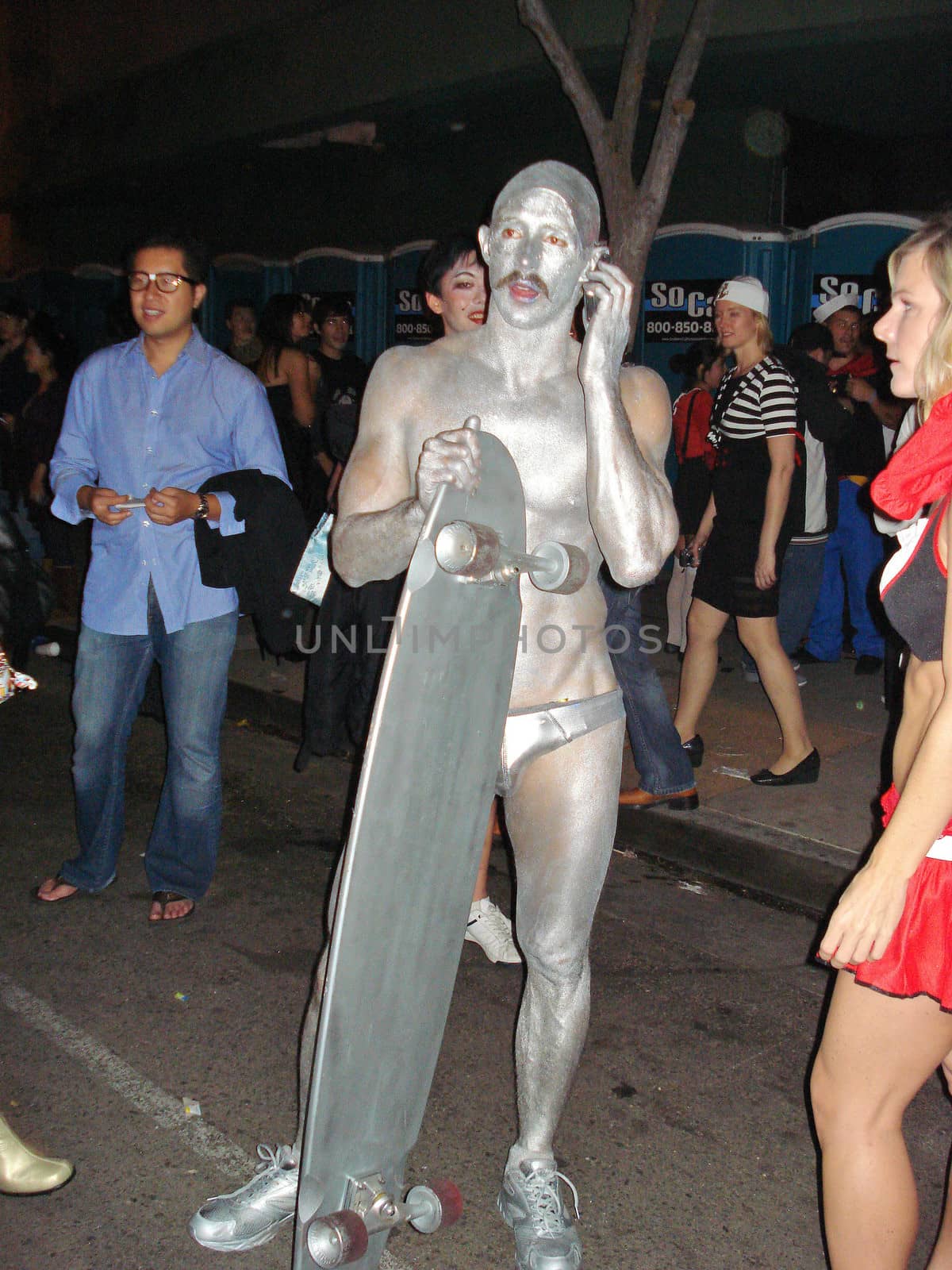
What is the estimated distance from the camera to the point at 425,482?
196 centimetres

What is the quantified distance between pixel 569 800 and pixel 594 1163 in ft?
3.41

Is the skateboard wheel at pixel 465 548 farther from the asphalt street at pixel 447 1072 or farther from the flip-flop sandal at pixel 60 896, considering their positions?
the flip-flop sandal at pixel 60 896

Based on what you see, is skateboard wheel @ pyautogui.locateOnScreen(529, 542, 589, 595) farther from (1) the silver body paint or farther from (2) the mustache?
(2) the mustache

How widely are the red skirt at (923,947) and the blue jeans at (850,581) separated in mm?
5628

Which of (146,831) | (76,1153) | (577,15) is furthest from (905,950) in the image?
(577,15)

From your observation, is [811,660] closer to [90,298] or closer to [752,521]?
[752,521]

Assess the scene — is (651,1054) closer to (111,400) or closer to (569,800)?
(569,800)

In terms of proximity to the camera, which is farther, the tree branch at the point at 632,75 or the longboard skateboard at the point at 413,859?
the tree branch at the point at 632,75

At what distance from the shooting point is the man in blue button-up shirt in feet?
12.2

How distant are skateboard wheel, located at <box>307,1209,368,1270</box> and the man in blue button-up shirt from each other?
210cm

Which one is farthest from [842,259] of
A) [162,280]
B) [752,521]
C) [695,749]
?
[162,280]

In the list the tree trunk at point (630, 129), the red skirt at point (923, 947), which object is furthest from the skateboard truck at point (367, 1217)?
the tree trunk at point (630, 129)

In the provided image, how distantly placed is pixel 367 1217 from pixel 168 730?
214cm

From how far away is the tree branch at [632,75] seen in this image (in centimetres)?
721
